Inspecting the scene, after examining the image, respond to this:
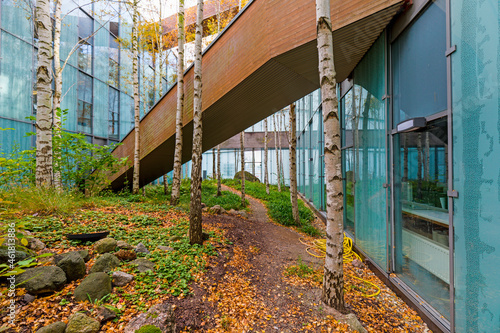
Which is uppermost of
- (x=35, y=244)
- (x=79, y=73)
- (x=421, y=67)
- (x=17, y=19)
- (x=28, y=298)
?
(x=17, y=19)

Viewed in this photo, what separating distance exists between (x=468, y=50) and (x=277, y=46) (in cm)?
296

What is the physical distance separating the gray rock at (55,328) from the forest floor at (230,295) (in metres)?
0.15

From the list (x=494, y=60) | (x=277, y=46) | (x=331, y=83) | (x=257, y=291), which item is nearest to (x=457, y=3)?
(x=494, y=60)

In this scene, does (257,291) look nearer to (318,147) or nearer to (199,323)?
(199,323)

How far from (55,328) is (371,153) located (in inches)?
206

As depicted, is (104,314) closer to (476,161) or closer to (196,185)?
(196,185)

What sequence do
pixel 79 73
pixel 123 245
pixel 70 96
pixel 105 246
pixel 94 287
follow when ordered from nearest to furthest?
→ pixel 94 287, pixel 105 246, pixel 123 245, pixel 70 96, pixel 79 73

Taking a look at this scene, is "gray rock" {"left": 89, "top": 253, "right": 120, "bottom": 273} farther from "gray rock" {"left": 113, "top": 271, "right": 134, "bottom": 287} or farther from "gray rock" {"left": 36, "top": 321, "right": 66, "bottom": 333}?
"gray rock" {"left": 36, "top": 321, "right": 66, "bottom": 333}

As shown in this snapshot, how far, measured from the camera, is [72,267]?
2594 millimetres

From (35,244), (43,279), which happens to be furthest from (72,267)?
(35,244)

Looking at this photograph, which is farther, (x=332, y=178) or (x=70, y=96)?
(x=70, y=96)

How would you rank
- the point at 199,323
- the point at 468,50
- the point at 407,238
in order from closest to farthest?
1. the point at 468,50
2. the point at 199,323
3. the point at 407,238

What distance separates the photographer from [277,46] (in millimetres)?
4363

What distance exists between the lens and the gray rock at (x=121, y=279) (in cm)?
267
